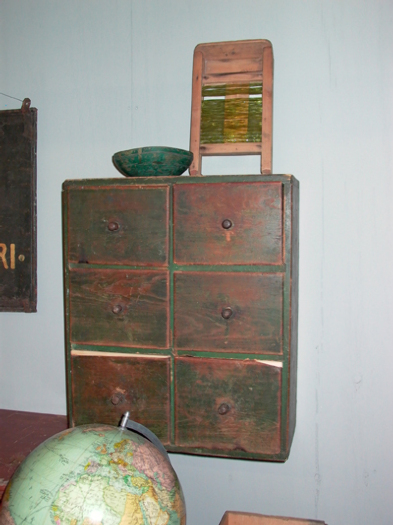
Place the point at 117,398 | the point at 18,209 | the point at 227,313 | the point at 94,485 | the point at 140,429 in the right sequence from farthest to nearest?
the point at 18,209 < the point at 117,398 < the point at 227,313 < the point at 140,429 < the point at 94,485

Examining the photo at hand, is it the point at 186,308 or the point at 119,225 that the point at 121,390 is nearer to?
the point at 186,308

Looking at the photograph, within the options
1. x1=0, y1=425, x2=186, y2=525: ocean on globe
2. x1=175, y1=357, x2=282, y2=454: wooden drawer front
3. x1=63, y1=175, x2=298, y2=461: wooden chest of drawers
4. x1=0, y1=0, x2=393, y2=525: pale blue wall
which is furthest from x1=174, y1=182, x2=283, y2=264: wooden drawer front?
x1=0, y1=425, x2=186, y2=525: ocean on globe

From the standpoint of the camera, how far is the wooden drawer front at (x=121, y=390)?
1914 millimetres

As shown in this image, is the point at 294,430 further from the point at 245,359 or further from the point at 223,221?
the point at 223,221

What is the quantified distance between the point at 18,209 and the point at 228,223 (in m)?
1.28

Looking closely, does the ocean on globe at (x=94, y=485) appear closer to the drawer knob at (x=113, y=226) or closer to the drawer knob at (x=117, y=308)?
the drawer knob at (x=117, y=308)

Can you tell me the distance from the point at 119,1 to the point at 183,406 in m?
1.98

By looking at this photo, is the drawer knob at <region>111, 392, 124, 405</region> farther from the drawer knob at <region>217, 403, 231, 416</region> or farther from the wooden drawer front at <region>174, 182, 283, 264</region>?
the wooden drawer front at <region>174, 182, 283, 264</region>

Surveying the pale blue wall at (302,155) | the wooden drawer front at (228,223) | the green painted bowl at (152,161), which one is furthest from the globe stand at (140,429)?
the green painted bowl at (152,161)

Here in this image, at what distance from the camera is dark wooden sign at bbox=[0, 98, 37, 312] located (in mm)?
2520

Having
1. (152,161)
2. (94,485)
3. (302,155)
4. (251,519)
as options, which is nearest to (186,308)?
(152,161)

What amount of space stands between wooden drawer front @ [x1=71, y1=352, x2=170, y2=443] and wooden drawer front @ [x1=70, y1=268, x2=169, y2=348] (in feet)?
0.26

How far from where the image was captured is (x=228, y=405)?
6.10 feet

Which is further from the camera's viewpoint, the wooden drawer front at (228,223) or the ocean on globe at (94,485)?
the wooden drawer front at (228,223)
